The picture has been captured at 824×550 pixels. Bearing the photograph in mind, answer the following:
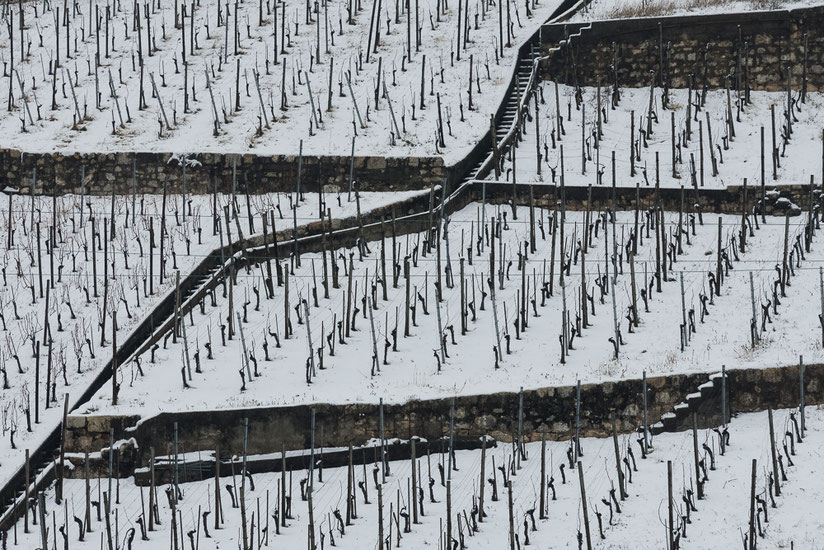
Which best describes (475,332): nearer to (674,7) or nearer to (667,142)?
(667,142)

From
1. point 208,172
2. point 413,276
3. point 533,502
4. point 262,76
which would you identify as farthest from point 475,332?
point 262,76

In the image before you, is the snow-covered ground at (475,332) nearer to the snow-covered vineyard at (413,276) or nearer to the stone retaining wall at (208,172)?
the snow-covered vineyard at (413,276)

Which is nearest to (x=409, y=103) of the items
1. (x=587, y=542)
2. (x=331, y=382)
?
(x=331, y=382)


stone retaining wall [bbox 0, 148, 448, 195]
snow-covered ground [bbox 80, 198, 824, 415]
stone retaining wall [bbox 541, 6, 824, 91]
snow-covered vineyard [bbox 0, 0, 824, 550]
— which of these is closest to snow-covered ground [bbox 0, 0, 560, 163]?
snow-covered vineyard [bbox 0, 0, 824, 550]

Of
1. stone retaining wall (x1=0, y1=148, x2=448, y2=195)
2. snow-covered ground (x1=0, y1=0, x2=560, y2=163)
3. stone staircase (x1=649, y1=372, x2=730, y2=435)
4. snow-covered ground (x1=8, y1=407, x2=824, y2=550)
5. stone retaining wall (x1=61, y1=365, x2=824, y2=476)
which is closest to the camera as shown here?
snow-covered ground (x1=8, y1=407, x2=824, y2=550)

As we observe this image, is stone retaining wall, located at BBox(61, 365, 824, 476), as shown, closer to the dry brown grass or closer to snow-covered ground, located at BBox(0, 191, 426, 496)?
snow-covered ground, located at BBox(0, 191, 426, 496)

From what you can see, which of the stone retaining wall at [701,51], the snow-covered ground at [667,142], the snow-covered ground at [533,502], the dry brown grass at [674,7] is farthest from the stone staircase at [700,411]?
the dry brown grass at [674,7]
